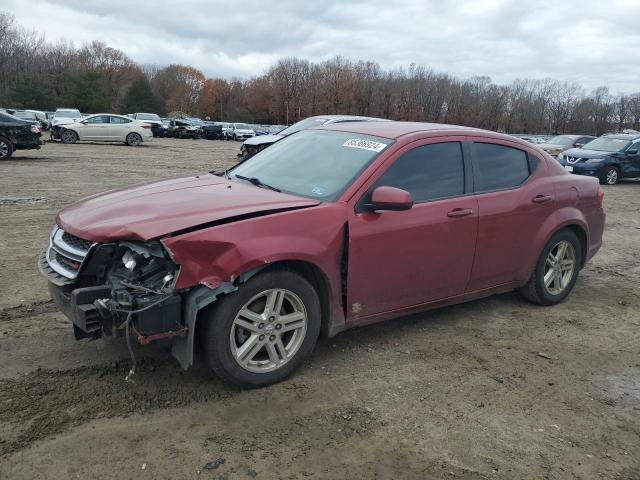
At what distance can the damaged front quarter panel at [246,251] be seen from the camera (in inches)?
125

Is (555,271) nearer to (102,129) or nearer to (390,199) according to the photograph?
(390,199)

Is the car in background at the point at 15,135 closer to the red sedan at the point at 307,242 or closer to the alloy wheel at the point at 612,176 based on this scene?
the red sedan at the point at 307,242

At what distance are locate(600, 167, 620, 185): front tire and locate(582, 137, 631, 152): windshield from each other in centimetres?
68

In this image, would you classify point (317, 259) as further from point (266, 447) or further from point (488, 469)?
point (488, 469)

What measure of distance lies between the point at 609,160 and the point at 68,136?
22.6 metres

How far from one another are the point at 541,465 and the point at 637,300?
3642mm

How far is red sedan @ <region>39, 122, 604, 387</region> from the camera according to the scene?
3217 millimetres

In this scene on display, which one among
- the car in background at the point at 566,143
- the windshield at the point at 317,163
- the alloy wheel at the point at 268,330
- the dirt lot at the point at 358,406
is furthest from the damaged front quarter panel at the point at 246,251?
the car in background at the point at 566,143

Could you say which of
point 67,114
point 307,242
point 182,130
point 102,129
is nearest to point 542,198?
point 307,242

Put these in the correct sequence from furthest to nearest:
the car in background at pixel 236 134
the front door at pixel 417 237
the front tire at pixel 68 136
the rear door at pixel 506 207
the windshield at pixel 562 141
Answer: the car in background at pixel 236 134, the front tire at pixel 68 136, the windshield at pixel 562 141, the rear door at pixel 506 207, the front door at pixel 417 237

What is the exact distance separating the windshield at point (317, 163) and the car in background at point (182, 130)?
42055 mm

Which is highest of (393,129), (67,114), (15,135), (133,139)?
(67,114)

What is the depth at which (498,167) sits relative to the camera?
4.86 meters

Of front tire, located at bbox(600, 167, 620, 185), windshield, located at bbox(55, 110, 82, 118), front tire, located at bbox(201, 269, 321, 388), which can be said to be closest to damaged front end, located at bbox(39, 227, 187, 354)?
front tire, located at bbox(201, 269, 321, 388)
